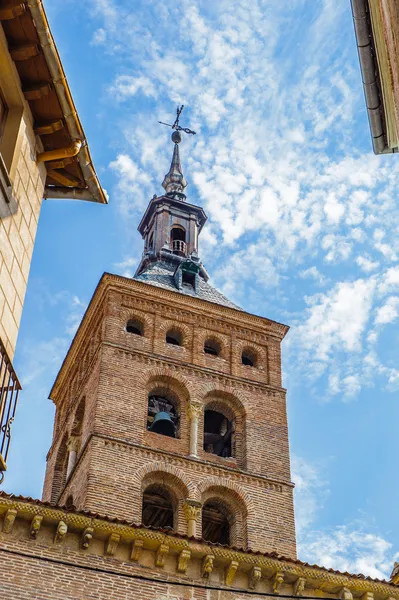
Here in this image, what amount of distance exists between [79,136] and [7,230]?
4.61ft

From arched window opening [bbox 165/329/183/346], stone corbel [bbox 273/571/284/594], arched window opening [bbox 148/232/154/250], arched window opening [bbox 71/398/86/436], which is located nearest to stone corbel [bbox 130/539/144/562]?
stone corbel [bbox 273/571/284/594]

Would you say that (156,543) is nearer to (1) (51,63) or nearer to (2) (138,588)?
(2) (138,588)

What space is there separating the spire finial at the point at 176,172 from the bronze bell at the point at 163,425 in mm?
14845

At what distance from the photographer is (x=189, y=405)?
87.1ft

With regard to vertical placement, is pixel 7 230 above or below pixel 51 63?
below

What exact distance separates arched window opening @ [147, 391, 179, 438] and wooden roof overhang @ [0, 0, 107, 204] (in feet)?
51.1

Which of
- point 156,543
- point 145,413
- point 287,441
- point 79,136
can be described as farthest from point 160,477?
point 79,136

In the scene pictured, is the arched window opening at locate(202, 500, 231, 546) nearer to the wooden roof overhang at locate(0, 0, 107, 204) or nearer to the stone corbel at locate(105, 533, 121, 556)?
the stone corbel at locate(105, 533, 121, 556)

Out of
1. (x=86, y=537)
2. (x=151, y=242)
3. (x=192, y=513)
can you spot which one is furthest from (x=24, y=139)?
(x=151, y=242)

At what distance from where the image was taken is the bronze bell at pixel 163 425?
25594mm

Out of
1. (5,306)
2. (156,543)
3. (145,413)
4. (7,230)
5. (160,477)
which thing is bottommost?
(5,306)

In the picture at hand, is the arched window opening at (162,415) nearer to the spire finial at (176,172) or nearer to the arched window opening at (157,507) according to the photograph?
the arched window opening at (157,507)

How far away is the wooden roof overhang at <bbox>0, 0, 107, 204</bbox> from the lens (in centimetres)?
884

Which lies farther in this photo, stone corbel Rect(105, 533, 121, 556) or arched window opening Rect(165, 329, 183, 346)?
arched window opening Rect(165, 329, 183, 346)
